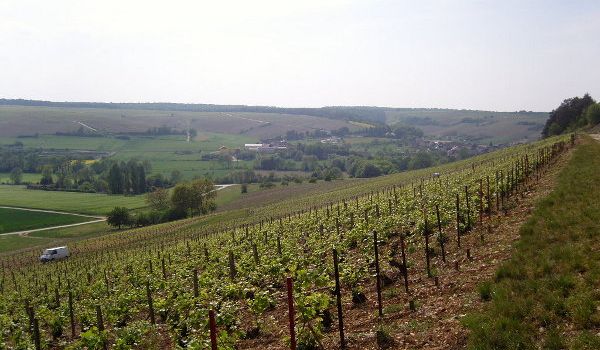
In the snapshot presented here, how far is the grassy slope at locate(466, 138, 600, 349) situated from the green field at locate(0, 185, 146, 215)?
10300 centimetres

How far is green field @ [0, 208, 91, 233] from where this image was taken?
295 ft

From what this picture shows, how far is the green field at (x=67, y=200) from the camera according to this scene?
107188 mm

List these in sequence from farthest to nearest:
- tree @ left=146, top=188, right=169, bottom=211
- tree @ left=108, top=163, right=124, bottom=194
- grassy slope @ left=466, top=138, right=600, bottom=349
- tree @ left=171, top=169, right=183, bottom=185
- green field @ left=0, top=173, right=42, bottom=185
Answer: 1. tree @ left=171, top=169, right=183, bottom=185
2. green field @ left=0, top=173, right=42, bottom=185
3. tree @ left=108, top=163, right=124, bottom=194
4. tree @ left=146, top=188, right=169, bottom=211
5. grassy slope @ left=466, top=138, right=600, bottom=349

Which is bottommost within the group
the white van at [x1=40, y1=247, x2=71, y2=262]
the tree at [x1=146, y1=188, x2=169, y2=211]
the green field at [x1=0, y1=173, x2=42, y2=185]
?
the green field at [x1=0, y1=173, x2=42, y2=185]

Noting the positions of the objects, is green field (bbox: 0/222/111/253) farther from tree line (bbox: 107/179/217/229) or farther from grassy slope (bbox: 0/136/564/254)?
tree line (bbox: 107/179/217/229)

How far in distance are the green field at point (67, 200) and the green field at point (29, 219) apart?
5.83 m

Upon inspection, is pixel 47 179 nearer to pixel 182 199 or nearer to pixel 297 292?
pixel 182 199

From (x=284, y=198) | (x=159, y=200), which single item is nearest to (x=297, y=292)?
(x=284, y=198)

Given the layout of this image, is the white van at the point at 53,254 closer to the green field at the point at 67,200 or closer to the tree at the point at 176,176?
the green field at the point at 67,200

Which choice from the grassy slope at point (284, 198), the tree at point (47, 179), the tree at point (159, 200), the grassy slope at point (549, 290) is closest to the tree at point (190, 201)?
the grassy slope at point (284, 198)

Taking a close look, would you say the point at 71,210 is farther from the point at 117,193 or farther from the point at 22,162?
the point at 22,162

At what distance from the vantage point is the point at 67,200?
11812 centimetres

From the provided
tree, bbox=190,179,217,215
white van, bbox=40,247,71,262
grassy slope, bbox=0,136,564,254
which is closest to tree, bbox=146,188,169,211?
tree, bbox=190,179,217,215

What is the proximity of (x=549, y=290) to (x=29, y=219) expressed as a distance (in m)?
105
